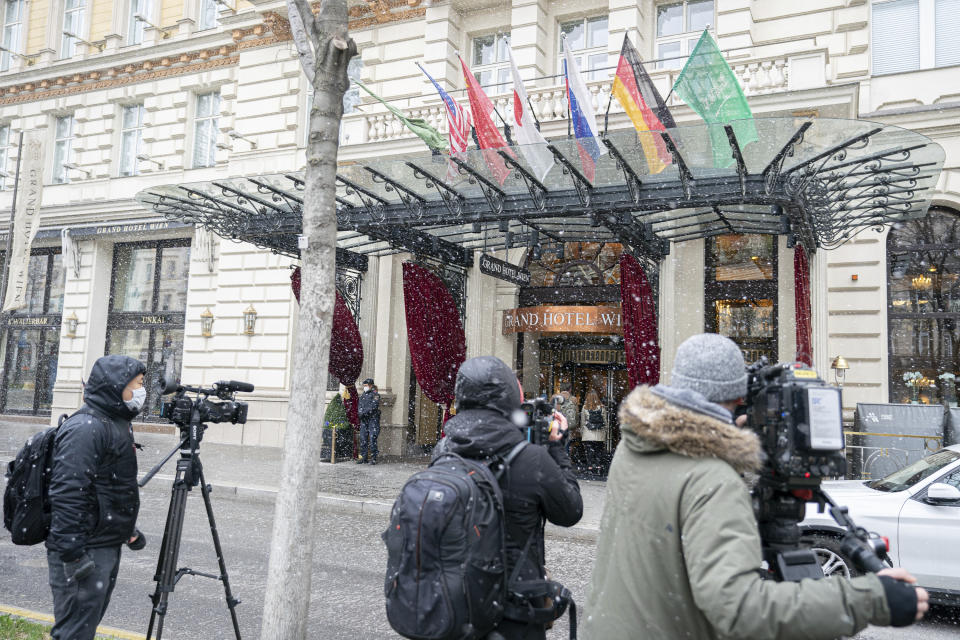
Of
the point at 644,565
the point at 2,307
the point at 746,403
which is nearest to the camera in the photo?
the point at 644,565

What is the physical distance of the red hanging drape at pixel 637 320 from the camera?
12898mm

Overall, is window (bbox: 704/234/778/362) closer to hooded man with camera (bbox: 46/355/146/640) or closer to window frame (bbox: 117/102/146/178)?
hooded man with camera (bbox: 46/355/146/640)

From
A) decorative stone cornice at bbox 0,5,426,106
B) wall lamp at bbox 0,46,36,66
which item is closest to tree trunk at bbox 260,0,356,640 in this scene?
decorative stone cornice at bbox 0,5,426,106

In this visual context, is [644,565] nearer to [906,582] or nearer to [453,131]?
[906,582]

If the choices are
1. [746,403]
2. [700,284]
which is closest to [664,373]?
[700,284]

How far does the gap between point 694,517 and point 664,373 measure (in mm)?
12906

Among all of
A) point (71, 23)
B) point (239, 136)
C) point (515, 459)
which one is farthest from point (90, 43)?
point (515, 459)

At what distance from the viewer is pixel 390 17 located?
1808 centimetres

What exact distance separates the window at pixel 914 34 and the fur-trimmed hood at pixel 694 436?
1477 cm

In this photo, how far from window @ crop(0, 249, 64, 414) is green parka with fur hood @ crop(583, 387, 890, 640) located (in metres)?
24.7

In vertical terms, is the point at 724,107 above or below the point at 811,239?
above

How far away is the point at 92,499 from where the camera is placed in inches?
155

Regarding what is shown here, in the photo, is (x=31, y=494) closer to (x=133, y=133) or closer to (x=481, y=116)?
(x=481, y=116)

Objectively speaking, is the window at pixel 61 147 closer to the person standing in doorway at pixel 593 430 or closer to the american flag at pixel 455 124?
the american flag at pixel 455 124
